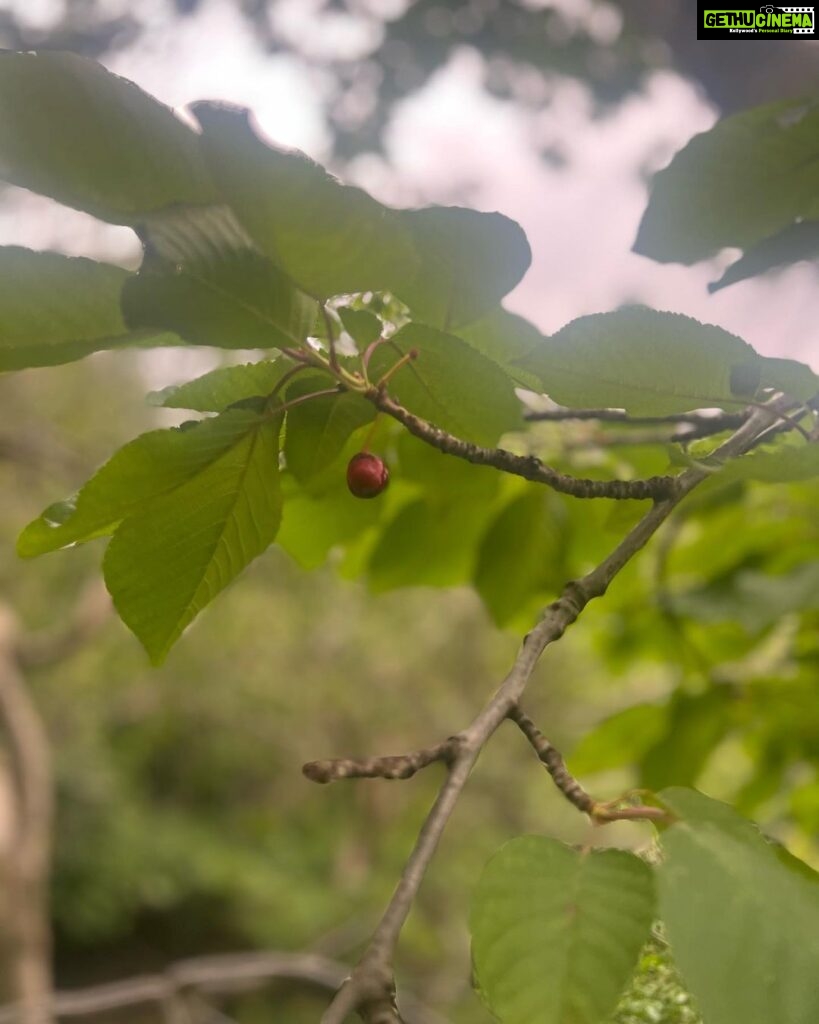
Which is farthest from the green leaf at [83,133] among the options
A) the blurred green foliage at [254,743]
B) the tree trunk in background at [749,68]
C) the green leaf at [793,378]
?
the blurred green foliage at [254,743]

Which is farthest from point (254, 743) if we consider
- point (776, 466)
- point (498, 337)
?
point (776, 466)

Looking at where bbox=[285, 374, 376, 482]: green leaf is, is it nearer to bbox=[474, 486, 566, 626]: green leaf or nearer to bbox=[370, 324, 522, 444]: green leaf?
bbox=[370, 324, 522, 444]: green leaf

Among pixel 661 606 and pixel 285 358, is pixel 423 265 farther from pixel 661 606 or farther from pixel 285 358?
pixel 661 606

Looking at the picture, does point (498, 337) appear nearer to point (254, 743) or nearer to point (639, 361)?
point (639, 361)

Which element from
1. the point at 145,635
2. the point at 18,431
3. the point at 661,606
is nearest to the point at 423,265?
the point at 145,635

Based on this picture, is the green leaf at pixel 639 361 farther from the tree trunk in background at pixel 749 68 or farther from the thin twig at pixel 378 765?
the tree trunk in background at pixel 749 68
